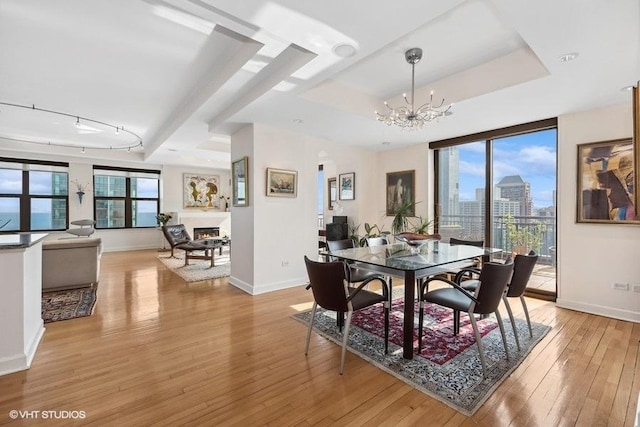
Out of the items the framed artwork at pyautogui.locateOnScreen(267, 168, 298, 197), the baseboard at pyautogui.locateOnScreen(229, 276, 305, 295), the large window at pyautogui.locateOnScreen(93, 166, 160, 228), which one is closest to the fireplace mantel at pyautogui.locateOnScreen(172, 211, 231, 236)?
the large window at pyautogui.locateOnScreen(93, 166, 160, 228)

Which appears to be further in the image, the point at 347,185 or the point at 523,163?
the point at 347,185

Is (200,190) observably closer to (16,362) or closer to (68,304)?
(68,304)

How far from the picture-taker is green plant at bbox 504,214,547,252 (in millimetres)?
4324

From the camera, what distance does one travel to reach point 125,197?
8391 millimetres

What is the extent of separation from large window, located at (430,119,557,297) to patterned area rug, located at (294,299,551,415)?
5.62 ft

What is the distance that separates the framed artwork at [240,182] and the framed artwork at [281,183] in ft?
1.10

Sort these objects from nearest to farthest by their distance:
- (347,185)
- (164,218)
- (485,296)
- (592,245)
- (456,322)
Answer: (485,296) < (456,322) < (592,245) < (347,185) < (164,218)

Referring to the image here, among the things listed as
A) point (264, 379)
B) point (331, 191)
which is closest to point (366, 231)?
point (331, 191)

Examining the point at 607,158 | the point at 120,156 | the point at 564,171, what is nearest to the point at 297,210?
the point at 564,171

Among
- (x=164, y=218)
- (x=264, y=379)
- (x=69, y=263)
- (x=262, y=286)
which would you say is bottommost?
(x=264, y=379)

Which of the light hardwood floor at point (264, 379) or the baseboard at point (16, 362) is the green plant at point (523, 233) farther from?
the baseboard at point (16, 362)

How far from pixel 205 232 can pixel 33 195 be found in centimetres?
406

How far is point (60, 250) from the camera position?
4.14 meters

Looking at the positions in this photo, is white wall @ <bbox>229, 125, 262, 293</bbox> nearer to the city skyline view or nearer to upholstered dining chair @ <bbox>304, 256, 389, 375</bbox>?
upholstered dining chair @ <bbox>304, 256, 389, 375</bbox>
